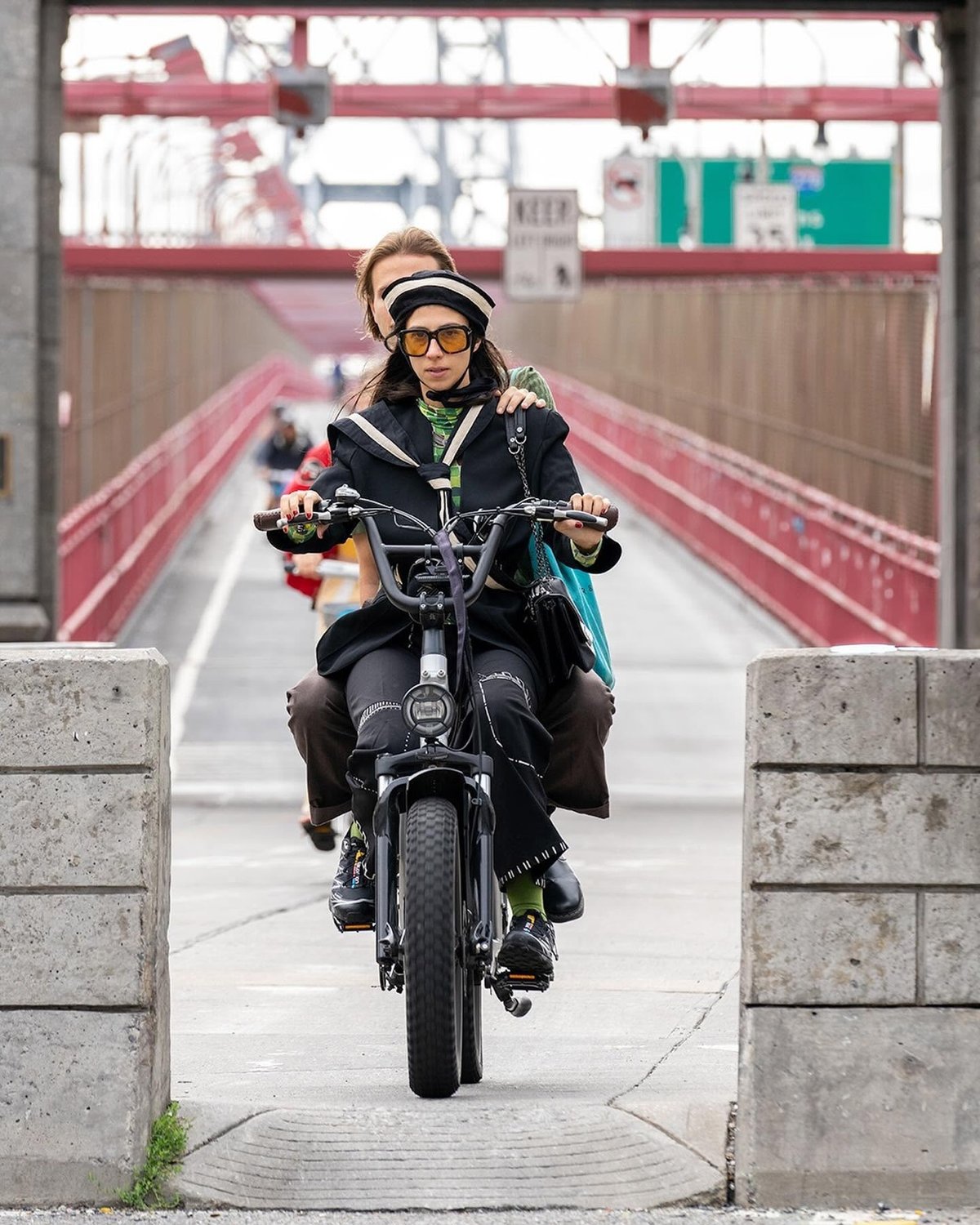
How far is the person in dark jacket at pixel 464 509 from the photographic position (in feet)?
17.9

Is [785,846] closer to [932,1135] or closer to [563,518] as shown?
[932,1135]

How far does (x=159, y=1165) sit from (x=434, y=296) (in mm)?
2073

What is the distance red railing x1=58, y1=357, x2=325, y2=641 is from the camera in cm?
2141

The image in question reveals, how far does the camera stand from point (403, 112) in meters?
24.0

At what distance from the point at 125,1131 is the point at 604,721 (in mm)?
1572

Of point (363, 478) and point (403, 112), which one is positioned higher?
point (403, 112)

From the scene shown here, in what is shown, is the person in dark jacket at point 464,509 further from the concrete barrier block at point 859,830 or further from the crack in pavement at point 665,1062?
the concrete barrier block at point 859,830

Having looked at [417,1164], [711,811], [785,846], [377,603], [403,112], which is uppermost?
[403,112]

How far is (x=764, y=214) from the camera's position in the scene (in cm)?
3244

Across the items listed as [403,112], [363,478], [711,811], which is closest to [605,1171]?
[363,478]

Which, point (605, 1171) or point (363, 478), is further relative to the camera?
point (363, 478)

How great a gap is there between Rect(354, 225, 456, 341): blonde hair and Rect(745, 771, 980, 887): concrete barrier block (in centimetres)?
221

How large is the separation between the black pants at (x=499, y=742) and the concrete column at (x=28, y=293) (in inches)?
333

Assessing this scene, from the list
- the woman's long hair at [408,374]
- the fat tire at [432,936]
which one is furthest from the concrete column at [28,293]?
the fat tire at [432,936]
